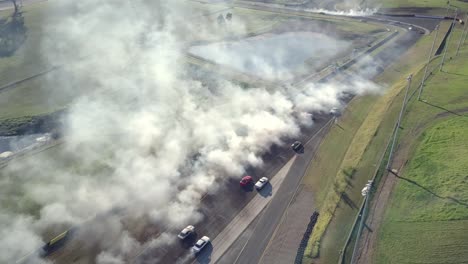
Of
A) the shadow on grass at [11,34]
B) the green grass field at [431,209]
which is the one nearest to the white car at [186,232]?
the green grass field at [431,209]

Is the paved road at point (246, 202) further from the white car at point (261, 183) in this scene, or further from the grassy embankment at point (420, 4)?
the grassy embankment at point (420, 4)

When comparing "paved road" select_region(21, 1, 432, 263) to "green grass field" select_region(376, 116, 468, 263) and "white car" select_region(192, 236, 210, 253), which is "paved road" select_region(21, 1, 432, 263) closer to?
"white car" select_region(192, 236, 210, 253)

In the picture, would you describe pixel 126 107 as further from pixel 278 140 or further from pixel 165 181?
pixel 278 140

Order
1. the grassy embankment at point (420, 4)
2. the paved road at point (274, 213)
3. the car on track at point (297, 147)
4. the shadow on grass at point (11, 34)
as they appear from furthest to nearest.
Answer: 1. the grassy embankment at point (420, 4)
2. the shadow on grass at point (11, 34)
3. the car on track at point (297, 147)
4. the paved road at point (274, 213)

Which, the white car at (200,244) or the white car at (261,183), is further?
the white car at (261,183)

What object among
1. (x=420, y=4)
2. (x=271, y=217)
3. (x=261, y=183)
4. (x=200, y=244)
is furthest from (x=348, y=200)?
(x=420, y=4)

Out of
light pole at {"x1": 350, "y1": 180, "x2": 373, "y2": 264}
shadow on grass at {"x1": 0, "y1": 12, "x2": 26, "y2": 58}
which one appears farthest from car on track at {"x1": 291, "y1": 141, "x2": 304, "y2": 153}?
shadow on grass at {"x1": 0, "y1": 12, "x2": 26, "y2": 58}

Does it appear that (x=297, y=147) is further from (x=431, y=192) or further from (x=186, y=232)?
(x=186, y=232)
